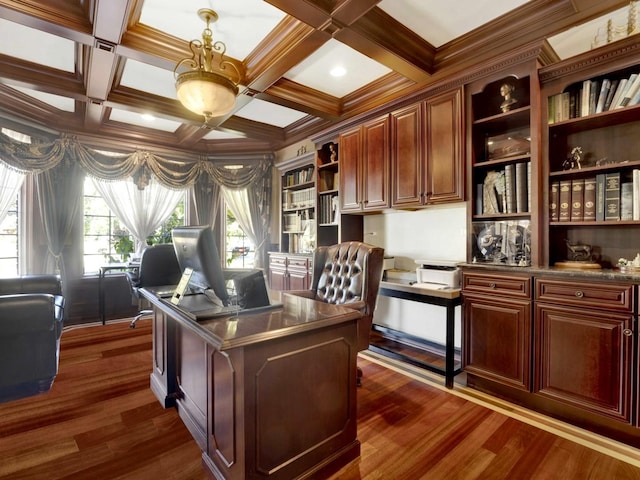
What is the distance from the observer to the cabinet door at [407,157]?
9.78 ft

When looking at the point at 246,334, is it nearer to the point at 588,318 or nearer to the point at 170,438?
the point at 170,438

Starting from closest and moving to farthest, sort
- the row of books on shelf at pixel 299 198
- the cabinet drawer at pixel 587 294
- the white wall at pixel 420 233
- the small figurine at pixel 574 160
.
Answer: the cabinet drawer at pixel 587 294, the small figurine at pixel 574 160, the white wall at pixel 420 233, the row of books on shelf at pixel 299 198

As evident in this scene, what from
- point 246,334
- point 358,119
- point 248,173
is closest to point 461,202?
point 358,119

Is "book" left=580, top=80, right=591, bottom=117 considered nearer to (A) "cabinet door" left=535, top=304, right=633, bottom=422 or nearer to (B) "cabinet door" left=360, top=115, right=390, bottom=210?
(A) "cabinet door" left=535, top=304, right=633, bottom=422

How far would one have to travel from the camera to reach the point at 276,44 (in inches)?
101

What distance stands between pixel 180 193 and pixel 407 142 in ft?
12.3

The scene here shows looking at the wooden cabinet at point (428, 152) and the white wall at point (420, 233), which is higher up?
the wooden cabinet at point (428, 152)

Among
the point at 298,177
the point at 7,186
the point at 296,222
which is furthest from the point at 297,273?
Answer: the point at 7,186

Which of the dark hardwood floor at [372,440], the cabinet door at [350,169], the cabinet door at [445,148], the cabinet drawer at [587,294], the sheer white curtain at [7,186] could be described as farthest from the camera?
the sheer white curtain at [7,186]

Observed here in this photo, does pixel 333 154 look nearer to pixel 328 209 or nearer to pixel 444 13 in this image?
pixel 328 209

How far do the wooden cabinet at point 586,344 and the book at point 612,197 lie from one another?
1.83 ft

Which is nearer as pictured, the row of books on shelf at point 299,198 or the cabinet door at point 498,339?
the cabinet door at point 498,339

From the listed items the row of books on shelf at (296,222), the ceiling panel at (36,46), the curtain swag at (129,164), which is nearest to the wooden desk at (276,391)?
the ceiling panel at (36,46)

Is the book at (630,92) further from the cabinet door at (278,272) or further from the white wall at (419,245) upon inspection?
the cabinet door at (278,272)
